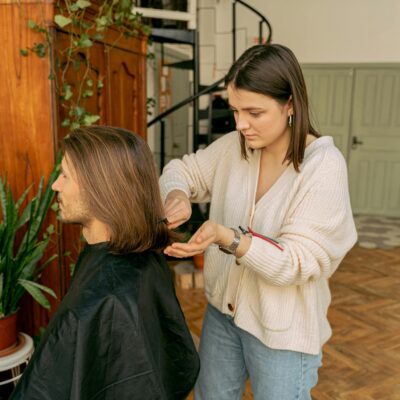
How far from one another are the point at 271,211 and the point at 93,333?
0.60 metres

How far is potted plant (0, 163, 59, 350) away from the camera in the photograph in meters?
1.96

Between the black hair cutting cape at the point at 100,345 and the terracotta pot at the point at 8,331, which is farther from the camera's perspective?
the terracotta pot at the point at 8,331

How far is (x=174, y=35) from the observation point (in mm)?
4477

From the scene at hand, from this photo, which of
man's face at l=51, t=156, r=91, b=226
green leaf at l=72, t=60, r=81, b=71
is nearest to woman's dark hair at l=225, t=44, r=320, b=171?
man's face at l=51, t=156, r=91, b=226

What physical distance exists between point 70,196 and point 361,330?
9.20ft

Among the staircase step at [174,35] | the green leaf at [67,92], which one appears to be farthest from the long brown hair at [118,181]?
the staircase step at [174,35]

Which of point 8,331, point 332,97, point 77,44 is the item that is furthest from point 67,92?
point 332,97

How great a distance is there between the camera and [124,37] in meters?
2.81

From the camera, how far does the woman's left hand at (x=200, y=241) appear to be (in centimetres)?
120

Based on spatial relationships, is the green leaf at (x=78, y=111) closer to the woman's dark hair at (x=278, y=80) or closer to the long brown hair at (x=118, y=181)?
the long brown hair at (x=118, y=181)

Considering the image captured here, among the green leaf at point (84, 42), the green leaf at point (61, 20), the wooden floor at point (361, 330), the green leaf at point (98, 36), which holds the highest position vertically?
the green leaf at point (61, 20)

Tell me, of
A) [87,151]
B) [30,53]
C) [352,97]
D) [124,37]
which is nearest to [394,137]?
[352,97]

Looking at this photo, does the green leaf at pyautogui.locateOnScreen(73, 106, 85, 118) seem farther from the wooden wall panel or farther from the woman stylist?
the woman stylist

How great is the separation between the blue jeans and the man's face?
0.56 meters
